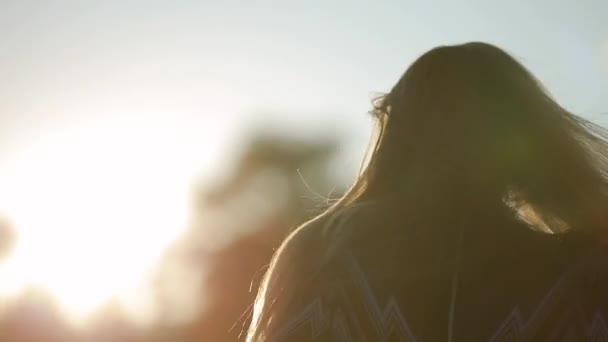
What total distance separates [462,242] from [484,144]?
16.1 inches

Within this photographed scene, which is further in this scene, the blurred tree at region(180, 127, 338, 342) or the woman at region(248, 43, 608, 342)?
the blurred tree at region(180, 127, 338, 342)

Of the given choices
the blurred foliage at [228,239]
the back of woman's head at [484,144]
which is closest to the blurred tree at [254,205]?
the blurred foliage at [228,239]

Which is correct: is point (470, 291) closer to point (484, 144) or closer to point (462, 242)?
point (462, 242)

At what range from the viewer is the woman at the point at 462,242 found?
2717mm

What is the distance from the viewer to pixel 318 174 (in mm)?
33781

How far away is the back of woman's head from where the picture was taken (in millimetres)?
2928

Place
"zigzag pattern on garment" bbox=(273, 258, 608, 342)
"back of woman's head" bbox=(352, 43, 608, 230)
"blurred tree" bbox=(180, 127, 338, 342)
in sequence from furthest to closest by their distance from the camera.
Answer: "blurred tree" bbox=(180, 127, 338, 342), "back of woman's head" bbox=(352, 43, 608, 230), "zigzag pattern on garment" bbox=(273, 258, 608, 342)

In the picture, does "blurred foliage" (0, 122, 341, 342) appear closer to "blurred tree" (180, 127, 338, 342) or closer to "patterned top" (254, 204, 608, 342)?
"blurred tree" (180, 127, 338, 342)

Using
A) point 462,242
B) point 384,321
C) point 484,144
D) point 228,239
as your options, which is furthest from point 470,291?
point 228,239

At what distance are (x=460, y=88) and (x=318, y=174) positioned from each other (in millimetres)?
30518

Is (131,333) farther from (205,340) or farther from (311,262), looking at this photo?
(311,262)

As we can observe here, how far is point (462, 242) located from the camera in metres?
2.77

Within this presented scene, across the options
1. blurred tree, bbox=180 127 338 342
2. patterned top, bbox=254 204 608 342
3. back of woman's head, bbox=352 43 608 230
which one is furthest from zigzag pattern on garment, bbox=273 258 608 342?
blurred tree, bbox=180 127 338 342

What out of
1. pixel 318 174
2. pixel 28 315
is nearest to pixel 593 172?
pixel 318 174
